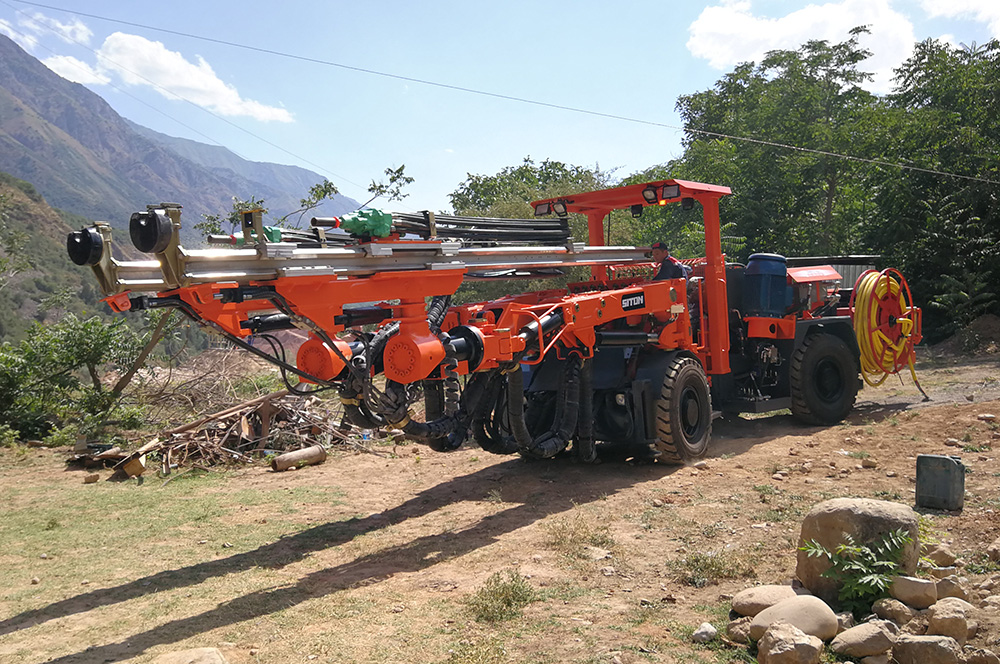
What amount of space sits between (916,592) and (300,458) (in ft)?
27.2

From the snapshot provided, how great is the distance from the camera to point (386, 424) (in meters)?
7.08

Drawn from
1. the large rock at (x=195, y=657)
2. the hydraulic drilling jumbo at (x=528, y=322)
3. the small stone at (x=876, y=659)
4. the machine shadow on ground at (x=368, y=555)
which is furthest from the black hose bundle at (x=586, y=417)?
the large rock at (x=195, y=657)

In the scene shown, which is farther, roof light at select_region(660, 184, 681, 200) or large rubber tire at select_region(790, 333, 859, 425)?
large rubber tire at select_region(790, 333, 859, 425)

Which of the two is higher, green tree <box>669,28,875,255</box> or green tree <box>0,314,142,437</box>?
green tree <box>669,28,875,255</box>

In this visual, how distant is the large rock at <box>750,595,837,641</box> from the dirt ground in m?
0.24

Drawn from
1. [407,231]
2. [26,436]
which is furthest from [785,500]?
[26,436]

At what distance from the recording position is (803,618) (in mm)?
4512

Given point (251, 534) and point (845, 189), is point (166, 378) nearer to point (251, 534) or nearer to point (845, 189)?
point (251, 534)

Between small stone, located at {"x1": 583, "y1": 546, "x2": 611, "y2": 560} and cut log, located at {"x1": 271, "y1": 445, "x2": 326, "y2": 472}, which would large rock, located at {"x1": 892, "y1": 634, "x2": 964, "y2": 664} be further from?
cut log, located at {"x1": 271, "y1": 445, "x2": 326, "y2": 472}

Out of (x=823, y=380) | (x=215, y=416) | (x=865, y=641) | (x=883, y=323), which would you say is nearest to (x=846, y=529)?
(x=865, y=641)

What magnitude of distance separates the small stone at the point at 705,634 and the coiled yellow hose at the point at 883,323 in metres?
7.95

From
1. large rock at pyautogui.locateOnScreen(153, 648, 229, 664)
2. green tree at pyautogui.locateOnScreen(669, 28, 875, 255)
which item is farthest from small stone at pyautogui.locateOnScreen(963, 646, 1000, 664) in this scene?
green tree at pyautogui.locateOnScreen(669, 28, 875, 255)

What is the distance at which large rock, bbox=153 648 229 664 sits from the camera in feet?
14.9

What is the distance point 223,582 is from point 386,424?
5.86 feet
